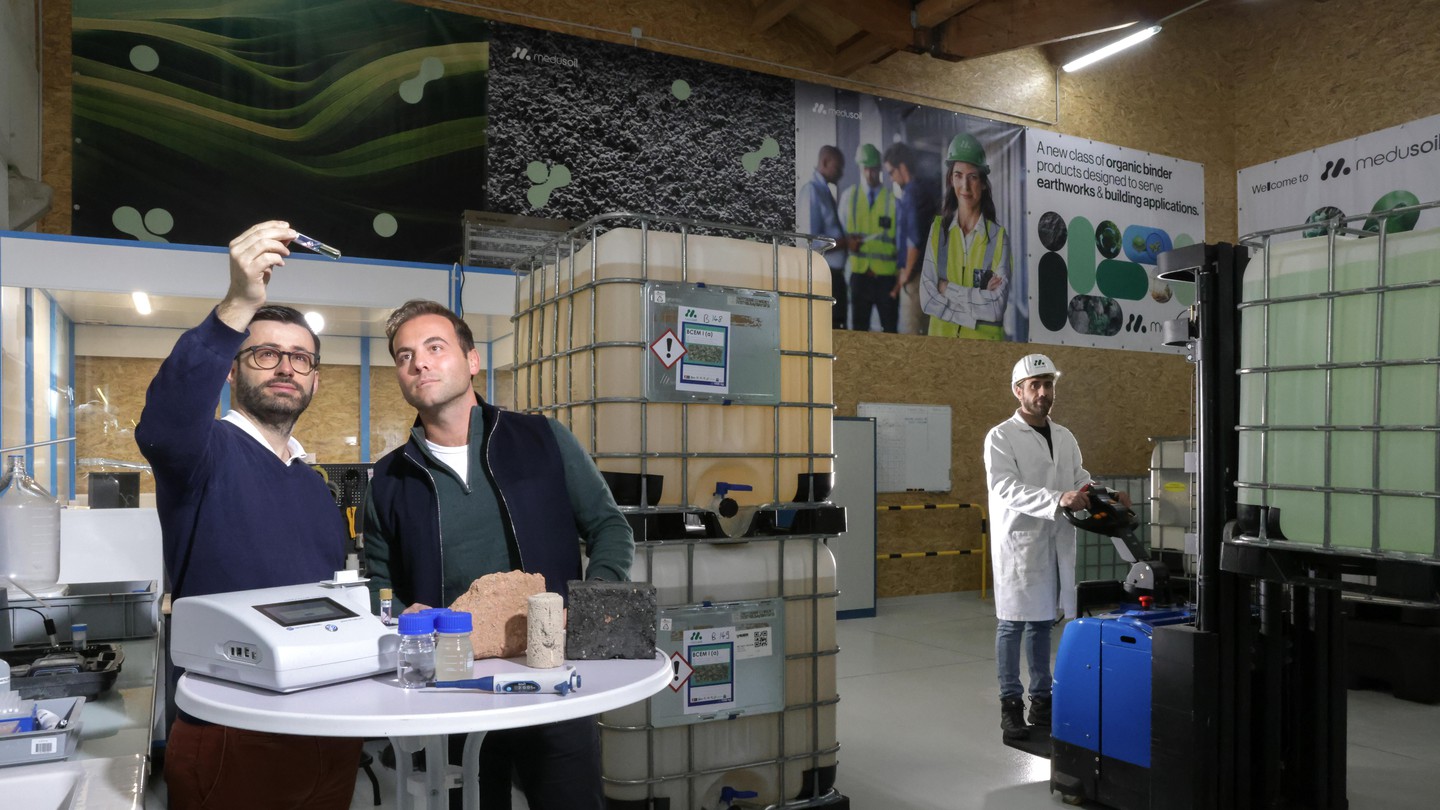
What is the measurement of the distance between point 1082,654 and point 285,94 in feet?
19.4

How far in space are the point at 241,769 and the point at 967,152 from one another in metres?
8.26

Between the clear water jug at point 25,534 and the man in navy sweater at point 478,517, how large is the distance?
2.49ft

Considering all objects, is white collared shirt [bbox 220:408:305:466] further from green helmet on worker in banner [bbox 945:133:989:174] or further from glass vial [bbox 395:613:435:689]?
green helmet on worker in banner [bbox 945:133:989:174]

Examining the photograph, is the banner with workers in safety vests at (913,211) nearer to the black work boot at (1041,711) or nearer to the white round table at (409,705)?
the black work boot at (1041,711)

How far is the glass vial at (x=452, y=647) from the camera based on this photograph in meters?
1.39

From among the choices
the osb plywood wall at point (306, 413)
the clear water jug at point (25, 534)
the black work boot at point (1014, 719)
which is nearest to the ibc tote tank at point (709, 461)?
the clear water jug at point (25, 534)

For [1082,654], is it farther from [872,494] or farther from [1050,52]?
[1050,52]

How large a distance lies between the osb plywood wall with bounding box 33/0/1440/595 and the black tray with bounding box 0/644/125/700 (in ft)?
19.2

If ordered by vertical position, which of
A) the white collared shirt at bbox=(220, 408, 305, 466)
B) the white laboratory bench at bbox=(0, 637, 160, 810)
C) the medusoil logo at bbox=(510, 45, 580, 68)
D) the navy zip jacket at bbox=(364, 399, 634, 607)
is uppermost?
the medusoil logo at bbox=(510, 45, 580, 68)

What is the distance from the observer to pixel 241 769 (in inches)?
70.5

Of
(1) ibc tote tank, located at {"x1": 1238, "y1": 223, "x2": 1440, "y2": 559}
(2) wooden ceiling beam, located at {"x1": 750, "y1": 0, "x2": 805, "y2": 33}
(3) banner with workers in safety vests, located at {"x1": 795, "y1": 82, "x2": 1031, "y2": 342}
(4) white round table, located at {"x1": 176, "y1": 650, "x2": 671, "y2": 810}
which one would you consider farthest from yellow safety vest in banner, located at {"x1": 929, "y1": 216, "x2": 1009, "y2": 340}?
(4) white round table, located at {"x1": 176, "y1": 650, "x2": 671, "y2": 810}

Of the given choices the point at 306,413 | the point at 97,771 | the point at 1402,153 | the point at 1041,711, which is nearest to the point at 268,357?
the point at 97,771

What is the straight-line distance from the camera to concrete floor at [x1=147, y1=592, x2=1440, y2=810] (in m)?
3.50

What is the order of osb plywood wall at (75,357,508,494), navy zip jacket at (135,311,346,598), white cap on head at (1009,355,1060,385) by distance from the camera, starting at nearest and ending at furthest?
navy zip jacket at (135,311,346,598) → white cap on head at (1009,355,1060,385) → osb plywood wall at (75,357,508,494)
